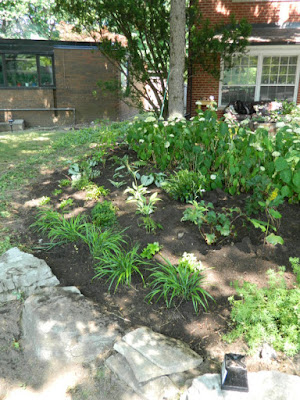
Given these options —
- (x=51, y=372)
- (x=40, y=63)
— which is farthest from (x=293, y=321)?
(x=40, y=63)

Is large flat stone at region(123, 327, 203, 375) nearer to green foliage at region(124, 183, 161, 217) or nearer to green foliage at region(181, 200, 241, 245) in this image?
green foliage at region(181, 200, 241, 245)

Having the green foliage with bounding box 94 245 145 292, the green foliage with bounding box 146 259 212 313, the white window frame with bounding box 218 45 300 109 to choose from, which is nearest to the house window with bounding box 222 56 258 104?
the white window frame with bounding box 218 45 300 109

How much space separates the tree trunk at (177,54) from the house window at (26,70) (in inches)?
349

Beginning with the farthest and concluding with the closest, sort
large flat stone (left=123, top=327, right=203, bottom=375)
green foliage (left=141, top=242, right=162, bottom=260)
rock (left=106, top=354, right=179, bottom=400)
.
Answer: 1. green foliage (left=141, top=242, right=162, bottom=260)
2. large flat stone (left=123, top=327, right=203, bottom=375)
3. rock (left=106, top=354, right=179, bottom=400)

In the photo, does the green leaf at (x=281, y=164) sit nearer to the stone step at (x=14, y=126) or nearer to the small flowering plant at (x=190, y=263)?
the small flowering plant at (x=190, y=263)

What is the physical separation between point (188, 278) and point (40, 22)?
92.0 ft

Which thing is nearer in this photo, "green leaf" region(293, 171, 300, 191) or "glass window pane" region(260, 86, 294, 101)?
"green leaf" region(293, 171, 300, 191)

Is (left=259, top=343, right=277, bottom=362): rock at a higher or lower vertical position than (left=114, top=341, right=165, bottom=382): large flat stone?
higher

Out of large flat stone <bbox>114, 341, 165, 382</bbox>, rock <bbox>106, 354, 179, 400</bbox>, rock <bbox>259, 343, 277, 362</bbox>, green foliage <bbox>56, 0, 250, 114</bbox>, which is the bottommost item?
rock <bbox>106, 354, 179, 400</bbox>

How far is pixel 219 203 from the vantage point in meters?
3.85

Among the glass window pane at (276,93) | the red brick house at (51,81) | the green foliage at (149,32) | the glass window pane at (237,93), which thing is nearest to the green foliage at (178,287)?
the green foliage at (149,32)

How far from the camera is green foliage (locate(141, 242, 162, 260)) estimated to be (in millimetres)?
3117

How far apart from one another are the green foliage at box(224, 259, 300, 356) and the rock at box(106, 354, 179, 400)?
520 mm

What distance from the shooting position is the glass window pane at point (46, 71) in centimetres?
1407
